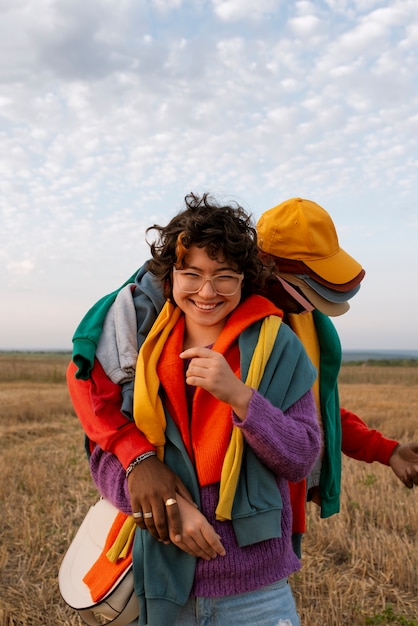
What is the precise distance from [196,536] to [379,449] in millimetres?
1298

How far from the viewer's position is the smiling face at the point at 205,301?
196 centimetres

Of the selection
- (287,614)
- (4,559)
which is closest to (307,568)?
(4,559)

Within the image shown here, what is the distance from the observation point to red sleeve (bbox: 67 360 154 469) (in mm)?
1885

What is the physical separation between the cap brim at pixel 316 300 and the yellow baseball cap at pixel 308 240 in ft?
0.24

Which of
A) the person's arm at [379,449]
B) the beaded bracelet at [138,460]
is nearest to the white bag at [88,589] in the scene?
the beaded bracelet at [138,460]

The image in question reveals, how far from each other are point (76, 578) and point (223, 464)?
632mm

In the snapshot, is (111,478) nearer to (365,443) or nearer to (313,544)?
(365,443)

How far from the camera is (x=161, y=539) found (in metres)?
1.82

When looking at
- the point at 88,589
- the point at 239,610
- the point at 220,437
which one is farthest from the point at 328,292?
the point at 88,589

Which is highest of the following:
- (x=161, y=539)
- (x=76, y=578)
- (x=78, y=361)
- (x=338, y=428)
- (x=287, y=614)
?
(x=78, y=361)

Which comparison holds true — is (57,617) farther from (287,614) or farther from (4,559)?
(287,614)

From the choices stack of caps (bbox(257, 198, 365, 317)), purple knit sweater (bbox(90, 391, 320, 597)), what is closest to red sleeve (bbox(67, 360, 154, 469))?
purple knit sweater (bbox(90, 391, 320, 597))

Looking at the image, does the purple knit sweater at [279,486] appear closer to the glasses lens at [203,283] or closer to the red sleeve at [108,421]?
the red sleeve at [108,421]

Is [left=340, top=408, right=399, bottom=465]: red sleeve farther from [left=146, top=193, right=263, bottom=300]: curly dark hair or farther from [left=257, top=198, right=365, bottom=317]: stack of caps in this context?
[left=146, top=193, right=263, bottom=300]: curly dark hair
